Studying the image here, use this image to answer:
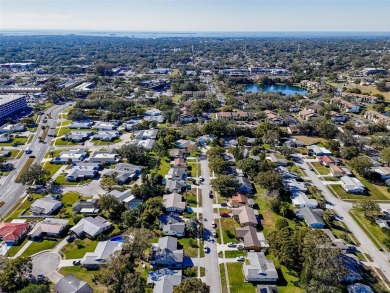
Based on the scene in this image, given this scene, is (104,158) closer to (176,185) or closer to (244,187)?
(176,185)

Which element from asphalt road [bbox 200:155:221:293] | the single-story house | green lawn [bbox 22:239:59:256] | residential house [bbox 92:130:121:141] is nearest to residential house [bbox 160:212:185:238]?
asphalt road [bbox 200:155:221:293]

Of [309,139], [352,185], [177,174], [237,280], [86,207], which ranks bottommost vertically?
[309,139]

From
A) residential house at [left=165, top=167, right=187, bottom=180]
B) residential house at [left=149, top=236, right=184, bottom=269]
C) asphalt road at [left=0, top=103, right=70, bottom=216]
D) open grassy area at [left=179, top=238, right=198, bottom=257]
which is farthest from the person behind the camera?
residential house at [left=165, top=167, right=187, bottom=180]

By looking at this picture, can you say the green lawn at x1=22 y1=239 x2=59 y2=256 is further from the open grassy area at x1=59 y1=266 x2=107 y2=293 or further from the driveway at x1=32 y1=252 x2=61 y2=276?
the open grassy area at x1=59 y1=266 x2=107 y2=293

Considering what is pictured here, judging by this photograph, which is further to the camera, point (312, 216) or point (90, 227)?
point (312, 216)

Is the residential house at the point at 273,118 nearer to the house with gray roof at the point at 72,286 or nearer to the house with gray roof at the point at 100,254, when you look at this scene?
the house with gray roof at the point at 100,254

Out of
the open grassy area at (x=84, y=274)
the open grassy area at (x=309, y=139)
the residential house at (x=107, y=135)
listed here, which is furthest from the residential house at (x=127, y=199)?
the open grassy area at (x=309, y=139)

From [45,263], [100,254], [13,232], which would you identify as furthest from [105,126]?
[100,254]
